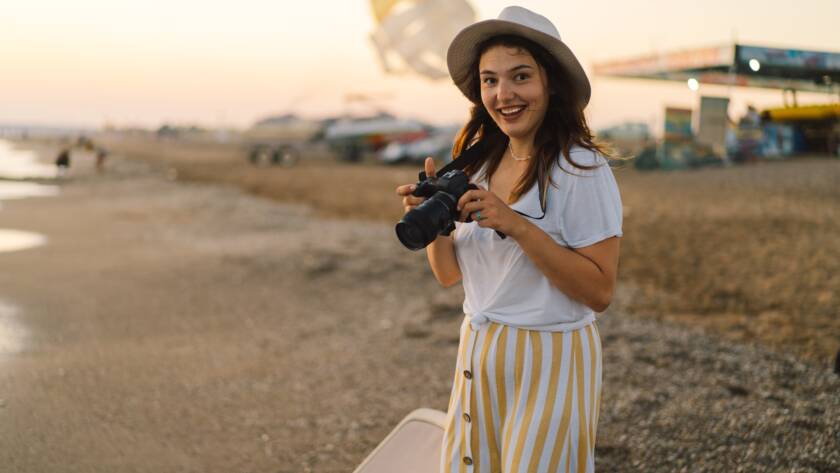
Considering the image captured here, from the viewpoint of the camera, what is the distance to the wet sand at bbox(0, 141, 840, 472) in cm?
352

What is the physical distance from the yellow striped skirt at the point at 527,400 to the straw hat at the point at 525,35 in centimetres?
67

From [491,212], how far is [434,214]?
14cm

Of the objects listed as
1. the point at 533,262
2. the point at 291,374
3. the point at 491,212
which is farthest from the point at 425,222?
the point at 291,374

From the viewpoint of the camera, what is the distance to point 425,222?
1.57 meters

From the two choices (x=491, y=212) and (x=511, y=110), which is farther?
(x=511, y=110)

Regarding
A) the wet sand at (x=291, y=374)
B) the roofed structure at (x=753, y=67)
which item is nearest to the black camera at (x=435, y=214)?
the roofed structure at (x=753, y=67)

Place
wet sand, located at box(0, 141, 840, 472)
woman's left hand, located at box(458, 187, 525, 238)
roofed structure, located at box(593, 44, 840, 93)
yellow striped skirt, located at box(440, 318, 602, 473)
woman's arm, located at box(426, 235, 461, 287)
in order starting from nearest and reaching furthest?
woman's left hand, located at box(458, 187, 525, 238) → yellow striped skirt, located at box(440, 318, 602, 473) → woman's arm, located at box(426, 235, 461, 287) → roofed structure, located at box(593, 44, 840, 93) → wet sand, located at box(0, 141, 840, 472)

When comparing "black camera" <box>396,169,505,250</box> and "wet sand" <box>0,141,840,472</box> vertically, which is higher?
"black camera" <box>396,169,505,250</box>

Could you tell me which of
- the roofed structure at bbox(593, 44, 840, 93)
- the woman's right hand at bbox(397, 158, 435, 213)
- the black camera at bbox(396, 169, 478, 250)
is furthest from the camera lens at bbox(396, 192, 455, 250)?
the roofed structure at bbox(593, 44, 840, 93)

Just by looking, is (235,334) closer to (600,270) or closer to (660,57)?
(660,57)

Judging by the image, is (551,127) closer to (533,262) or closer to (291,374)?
(533,262)

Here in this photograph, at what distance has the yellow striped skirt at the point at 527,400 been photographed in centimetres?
164

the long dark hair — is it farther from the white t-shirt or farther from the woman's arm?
the woman's arm

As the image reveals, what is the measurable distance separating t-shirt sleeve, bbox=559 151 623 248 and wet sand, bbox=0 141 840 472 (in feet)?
7.32
